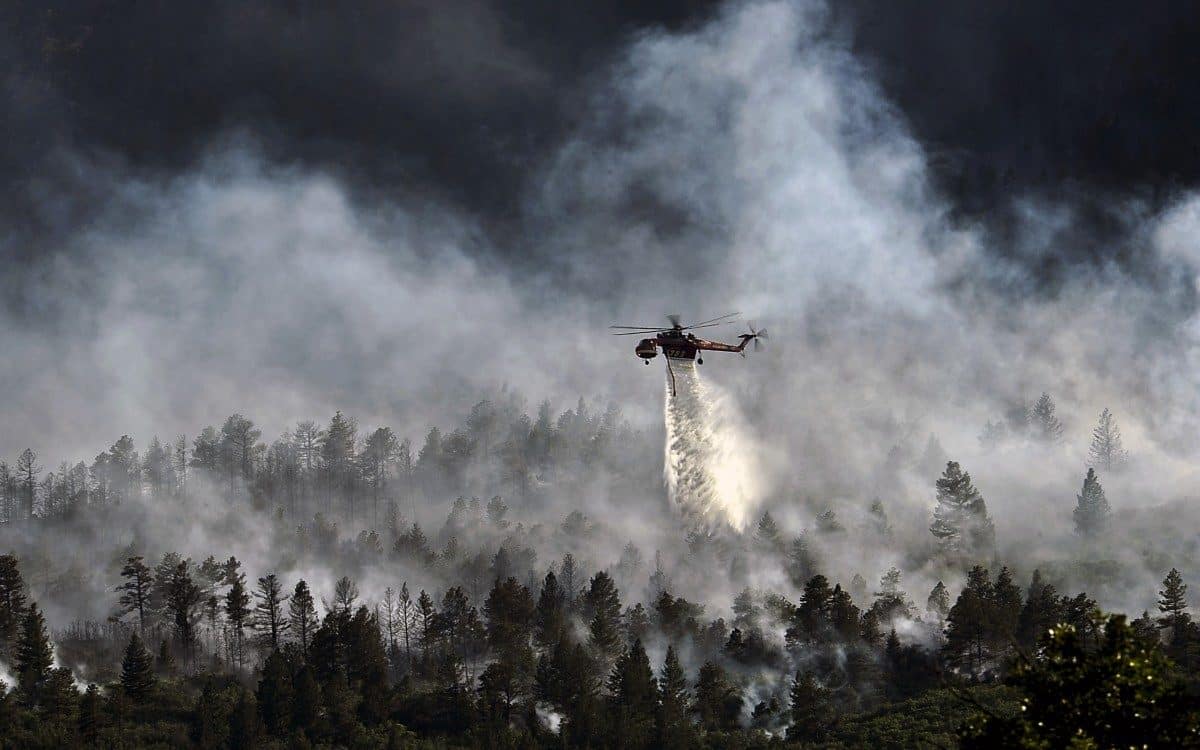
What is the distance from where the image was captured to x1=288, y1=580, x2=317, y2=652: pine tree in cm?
17900

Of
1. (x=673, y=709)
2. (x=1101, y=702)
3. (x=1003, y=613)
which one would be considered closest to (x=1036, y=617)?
(x=1003, y=613)

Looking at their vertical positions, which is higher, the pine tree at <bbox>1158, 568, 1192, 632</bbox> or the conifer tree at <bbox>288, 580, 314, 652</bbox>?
the conifer tree at <bbox>288, 580, 314, 652</bbox>

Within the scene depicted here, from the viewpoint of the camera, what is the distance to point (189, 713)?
159625mm

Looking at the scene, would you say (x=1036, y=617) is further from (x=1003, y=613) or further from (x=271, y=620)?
(x=271, y=620)

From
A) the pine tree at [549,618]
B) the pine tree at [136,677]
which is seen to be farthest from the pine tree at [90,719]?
the pine tree at [549,618]

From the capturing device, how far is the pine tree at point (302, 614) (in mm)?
179000

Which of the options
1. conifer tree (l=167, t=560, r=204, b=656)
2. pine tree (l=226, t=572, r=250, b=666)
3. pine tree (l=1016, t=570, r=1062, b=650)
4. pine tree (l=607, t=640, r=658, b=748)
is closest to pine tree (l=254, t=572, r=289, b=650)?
pine tree (l=226, t=572, r=250, b=666)

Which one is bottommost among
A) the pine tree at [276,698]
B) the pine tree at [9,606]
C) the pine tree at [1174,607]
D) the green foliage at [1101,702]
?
the green foliage at [1101,702]

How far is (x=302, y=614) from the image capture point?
7008 inches

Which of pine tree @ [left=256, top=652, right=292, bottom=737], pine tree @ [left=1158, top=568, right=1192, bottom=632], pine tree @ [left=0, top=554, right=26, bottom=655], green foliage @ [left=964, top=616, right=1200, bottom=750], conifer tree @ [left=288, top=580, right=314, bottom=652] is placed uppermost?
pine tree @ [left=0, top=554, right=26, bottom=655]

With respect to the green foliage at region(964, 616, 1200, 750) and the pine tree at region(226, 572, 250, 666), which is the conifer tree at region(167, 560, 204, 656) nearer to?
the pine tree at region(226, 572, 250, 666)

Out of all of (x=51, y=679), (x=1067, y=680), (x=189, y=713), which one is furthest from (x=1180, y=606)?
(x=51, y=679)

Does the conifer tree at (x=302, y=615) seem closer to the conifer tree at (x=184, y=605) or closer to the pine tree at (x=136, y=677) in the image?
the conifer tree at (x=184, y=605)

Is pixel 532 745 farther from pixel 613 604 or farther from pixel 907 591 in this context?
pixel 907 591
